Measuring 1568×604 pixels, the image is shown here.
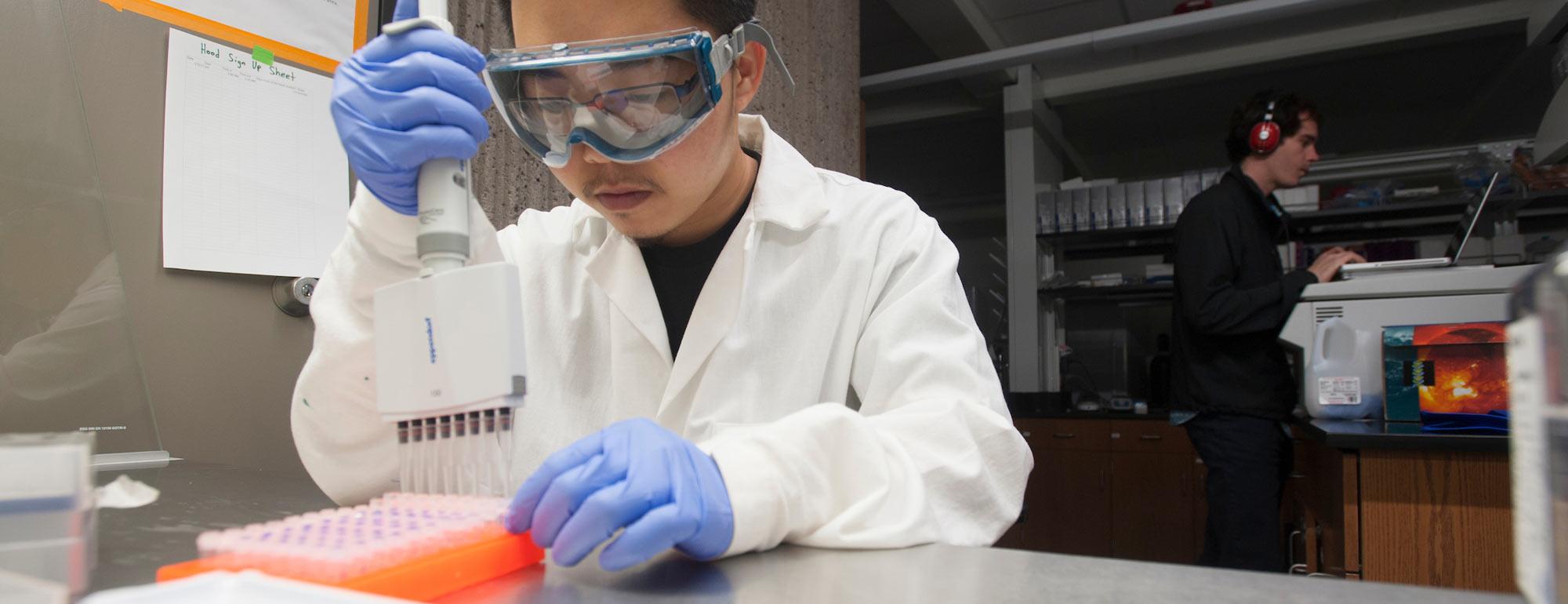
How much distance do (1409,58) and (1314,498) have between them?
4.13 meters

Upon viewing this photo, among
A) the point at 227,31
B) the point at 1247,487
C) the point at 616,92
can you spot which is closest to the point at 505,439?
the point at 616,92

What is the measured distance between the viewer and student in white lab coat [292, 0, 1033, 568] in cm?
76

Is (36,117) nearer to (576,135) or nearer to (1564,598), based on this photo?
(576,135)

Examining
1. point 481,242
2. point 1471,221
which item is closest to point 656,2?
point 481,242

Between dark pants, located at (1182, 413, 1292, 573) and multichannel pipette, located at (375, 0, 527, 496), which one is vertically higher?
multichannel pipette, located at (375, 0, 527, 496)

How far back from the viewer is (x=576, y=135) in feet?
3.35

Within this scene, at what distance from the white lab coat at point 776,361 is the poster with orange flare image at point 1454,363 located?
153 cm

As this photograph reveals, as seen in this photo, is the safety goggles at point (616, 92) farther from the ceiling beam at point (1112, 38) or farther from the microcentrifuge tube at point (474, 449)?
the ceiling beam at point (1112, 38)

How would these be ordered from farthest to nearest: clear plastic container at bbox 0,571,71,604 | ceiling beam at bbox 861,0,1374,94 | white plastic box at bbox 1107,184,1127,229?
white plastic box at bbox 1107,184,1127,229 < ceiling beam at bbox 861,0,1374,94 < clear plastic container at bbox 0,571,71,604

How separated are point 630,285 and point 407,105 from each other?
508 mm

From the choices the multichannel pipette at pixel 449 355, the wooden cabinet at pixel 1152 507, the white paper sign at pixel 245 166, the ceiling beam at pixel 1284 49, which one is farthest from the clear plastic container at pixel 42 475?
the ceiling beam at pixel 1284 49

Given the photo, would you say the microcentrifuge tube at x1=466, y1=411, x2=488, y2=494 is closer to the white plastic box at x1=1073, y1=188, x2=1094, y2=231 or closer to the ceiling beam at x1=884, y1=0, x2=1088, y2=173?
the ceiling beam at x1=884, y1=0, x2=1088, y2=173

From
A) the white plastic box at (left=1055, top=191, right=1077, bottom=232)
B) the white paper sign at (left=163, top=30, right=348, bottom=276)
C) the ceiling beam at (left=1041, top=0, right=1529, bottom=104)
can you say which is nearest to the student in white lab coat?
the white paper sign at (left=163, top=30, right=348, bottom=276)

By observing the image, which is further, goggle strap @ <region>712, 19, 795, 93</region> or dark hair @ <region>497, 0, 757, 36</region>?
dark hair @ <region>497, 0, 757, 36</region>
